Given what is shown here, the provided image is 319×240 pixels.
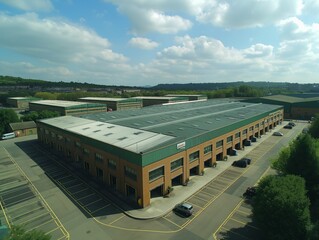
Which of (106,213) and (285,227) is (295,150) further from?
(106,213)

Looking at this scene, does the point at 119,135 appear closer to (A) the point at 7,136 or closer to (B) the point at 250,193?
(B) the point at 250,193

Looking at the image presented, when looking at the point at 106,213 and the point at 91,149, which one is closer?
the point at 106,213

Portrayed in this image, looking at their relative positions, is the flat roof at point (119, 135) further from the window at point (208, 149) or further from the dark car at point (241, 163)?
the dark car at point (241, 163)

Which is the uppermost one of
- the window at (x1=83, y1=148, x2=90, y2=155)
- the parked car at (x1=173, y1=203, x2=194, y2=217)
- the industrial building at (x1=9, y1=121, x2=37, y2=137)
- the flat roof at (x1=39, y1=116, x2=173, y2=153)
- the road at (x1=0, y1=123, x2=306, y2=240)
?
the flat roof at (x1=39, y1=116, x2=173, y2=153)

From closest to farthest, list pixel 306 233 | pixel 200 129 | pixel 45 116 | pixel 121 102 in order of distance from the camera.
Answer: pixel 306 233
pixel 200 129
pixel 45 116
pixel 121 102

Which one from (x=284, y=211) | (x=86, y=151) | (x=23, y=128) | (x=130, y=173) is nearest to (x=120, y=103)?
(x=23, y=128)

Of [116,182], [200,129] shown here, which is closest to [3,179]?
[116,182]

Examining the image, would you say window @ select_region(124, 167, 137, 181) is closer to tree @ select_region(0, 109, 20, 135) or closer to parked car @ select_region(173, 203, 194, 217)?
parked car @ select_region(173, 203, 194, 217)

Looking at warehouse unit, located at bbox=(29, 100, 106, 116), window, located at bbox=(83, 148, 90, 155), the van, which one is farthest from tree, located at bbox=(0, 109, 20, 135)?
window, located at bbox=(83, 148, 90, 155)
